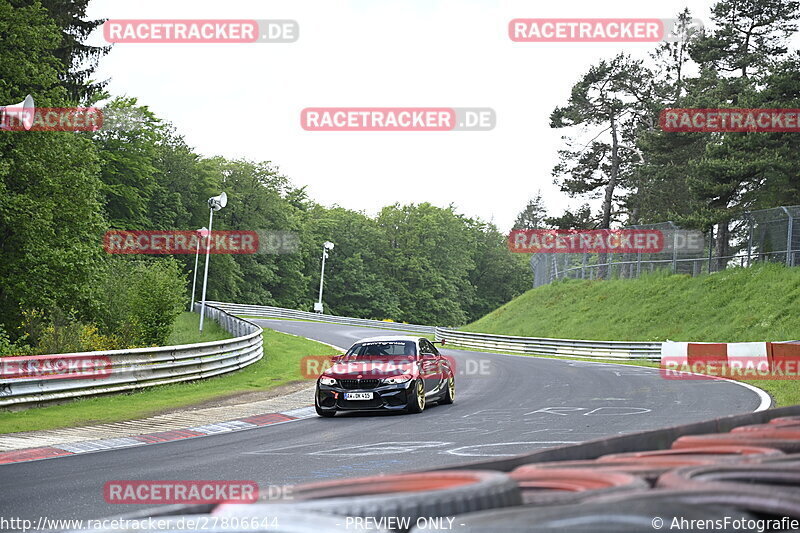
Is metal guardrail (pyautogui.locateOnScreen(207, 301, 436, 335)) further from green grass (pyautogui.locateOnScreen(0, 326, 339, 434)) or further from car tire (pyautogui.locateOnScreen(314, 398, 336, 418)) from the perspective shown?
car tire (pyautogui.locateOnScreen(314, 398, 336, 418))

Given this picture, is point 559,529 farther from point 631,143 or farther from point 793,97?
point 631,143

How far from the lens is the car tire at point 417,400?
53.0 ft

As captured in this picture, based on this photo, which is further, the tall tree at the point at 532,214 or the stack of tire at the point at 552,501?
the tall tree at the point at 532,214

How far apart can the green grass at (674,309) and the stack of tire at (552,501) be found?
3320 cm

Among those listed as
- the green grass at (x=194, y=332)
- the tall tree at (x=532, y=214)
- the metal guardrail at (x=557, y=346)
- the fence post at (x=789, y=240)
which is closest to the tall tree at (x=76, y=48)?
the green grass at (x=194, y=332)

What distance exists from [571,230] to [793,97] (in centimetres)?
2215

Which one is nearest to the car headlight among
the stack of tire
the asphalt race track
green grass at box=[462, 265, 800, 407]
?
the asphalt race track

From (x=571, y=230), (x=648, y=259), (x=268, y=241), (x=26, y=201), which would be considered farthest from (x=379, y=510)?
(x=268, y=241)

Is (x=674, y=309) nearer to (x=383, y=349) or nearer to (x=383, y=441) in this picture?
(x=383, y=349)

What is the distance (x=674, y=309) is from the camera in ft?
147

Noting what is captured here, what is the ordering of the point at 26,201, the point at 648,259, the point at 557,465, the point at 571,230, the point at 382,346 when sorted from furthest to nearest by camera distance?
the point at 571,230 → the point at 648,259 → the point at 26,201 → the point at 382,346 → the point at 557,465

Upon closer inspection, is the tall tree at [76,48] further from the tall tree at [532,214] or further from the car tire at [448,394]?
the tall tree at [532,214]

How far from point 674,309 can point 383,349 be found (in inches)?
1236

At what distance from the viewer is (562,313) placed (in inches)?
2174
